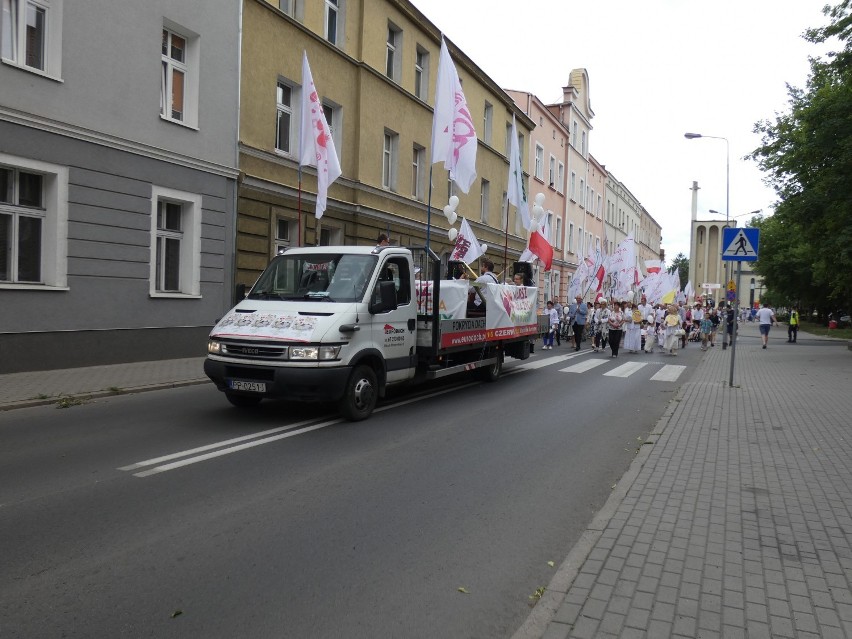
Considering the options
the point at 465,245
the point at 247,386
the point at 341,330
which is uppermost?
the point at 465,245

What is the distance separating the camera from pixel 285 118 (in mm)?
18047

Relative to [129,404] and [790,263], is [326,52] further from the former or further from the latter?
[790,263]

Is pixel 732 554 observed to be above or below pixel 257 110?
below

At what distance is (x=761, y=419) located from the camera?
31.1 feet

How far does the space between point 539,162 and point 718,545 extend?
37.6m

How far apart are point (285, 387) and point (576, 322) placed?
52.4 ft

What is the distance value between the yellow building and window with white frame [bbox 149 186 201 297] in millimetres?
1395

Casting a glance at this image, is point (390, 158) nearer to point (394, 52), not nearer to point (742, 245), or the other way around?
→ point (394, 52)

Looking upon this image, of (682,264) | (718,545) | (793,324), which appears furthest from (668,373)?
(682,264)

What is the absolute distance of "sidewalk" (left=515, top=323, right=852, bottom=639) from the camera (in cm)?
344

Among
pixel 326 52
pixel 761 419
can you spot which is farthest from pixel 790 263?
pixel 761 419

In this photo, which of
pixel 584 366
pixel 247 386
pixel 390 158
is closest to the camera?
pixel 247 386

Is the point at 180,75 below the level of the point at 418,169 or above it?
below

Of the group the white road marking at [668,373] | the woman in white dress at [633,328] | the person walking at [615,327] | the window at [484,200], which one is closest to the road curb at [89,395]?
the white road marking at [668,373]
